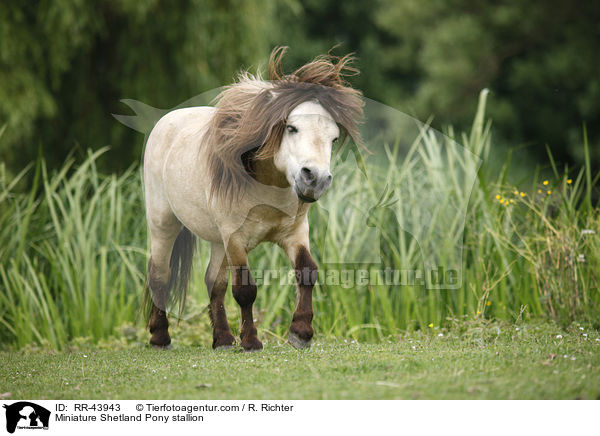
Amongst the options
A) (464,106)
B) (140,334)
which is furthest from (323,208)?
(464,106)

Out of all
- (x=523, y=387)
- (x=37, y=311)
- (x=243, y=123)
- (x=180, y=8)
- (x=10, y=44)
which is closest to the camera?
(x=523, y=387)

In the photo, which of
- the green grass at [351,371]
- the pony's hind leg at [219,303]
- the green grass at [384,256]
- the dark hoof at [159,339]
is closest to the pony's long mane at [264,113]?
the pony's hind leg at [219,303]

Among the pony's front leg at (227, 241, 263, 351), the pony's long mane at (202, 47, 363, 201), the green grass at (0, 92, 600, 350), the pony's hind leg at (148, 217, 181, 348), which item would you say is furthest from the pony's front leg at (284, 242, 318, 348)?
the green grass at (0, 92, 600, 350)

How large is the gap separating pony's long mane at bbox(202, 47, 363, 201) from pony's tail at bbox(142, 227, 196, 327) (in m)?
1.14

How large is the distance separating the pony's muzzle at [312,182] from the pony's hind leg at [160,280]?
1739 millimetres

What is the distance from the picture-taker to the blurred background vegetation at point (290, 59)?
28.3ft

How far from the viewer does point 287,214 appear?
387cm

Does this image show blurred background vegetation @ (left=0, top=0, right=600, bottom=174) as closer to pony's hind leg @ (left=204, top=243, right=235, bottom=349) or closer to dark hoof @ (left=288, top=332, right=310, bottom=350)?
pony's hind leg @ (left=204, top=243, right=235, bottom=349)

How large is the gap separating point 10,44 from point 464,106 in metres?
10.9

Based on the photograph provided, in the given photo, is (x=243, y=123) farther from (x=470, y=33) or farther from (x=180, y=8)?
(x=470, y=33)
